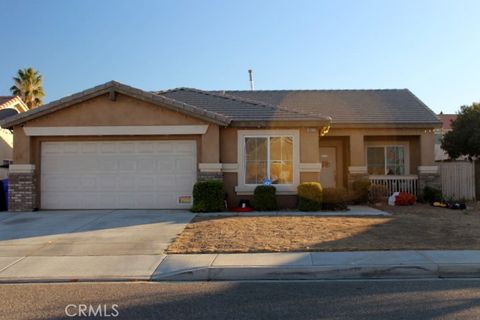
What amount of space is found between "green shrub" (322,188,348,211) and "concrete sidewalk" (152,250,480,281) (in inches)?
254

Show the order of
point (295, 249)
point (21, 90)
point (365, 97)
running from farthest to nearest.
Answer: point (21, 90) < point (365, 97) < point (295, 249)

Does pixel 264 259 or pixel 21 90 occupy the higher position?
pixel 21 90

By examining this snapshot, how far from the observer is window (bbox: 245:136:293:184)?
15672 millimetres

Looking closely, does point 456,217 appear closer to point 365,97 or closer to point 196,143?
point 196,143

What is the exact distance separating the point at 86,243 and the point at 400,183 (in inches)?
518

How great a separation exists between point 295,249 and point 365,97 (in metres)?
15.2

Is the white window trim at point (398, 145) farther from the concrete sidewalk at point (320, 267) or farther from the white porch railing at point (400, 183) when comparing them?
the concrete sidewalk at point (320, 267)

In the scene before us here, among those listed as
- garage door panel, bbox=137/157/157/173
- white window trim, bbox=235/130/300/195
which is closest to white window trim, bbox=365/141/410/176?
white window trim, bbox=235/130/300/195

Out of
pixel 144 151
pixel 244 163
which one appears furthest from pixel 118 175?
pixel 244 163

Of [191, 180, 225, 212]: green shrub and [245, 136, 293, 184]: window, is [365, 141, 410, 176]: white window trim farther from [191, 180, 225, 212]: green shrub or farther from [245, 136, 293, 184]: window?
[191, 180, 225, 212]: green shrub

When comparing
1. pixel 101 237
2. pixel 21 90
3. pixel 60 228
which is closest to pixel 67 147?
pixel 60 228

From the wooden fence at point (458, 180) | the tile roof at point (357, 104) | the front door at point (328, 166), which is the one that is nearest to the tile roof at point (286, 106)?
the tile roof at point (357, 104)

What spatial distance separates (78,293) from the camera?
670 centimetres

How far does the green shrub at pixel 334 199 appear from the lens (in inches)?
589
